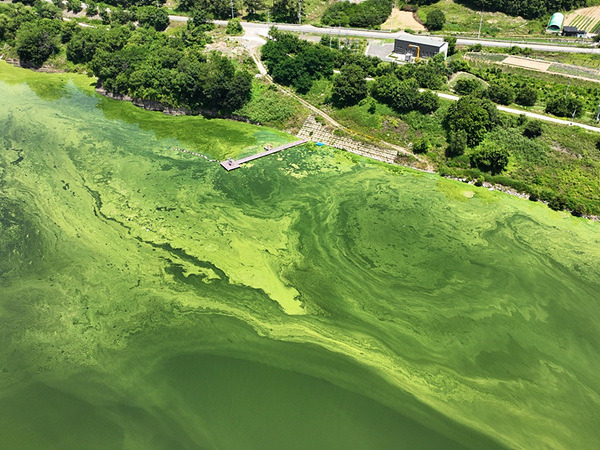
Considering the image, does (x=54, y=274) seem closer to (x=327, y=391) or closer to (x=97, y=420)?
(x=97, y=420)

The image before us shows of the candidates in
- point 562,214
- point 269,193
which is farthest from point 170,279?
point 562,214

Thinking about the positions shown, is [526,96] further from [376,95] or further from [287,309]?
[287,309]

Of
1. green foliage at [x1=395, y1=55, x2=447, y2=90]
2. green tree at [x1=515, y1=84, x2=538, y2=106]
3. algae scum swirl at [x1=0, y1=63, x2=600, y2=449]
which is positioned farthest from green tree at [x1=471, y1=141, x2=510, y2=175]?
green foliage at [x1=395, y1=55, x2=447, y2=90]

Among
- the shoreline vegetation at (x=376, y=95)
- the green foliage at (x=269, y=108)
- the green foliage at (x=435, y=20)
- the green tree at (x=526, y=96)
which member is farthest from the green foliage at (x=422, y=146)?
the green foliage at (x=435, y=20)

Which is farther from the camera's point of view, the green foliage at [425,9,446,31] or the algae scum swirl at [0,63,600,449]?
the green foliage at [425,9,446,31]

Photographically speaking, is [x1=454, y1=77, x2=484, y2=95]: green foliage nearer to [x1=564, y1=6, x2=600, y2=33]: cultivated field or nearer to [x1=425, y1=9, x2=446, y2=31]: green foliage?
[x1=425, y1=9, x2=446, y2=31]: green foliage

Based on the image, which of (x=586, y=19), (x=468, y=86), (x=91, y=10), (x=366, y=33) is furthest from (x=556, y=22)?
(x=91, y=10)
